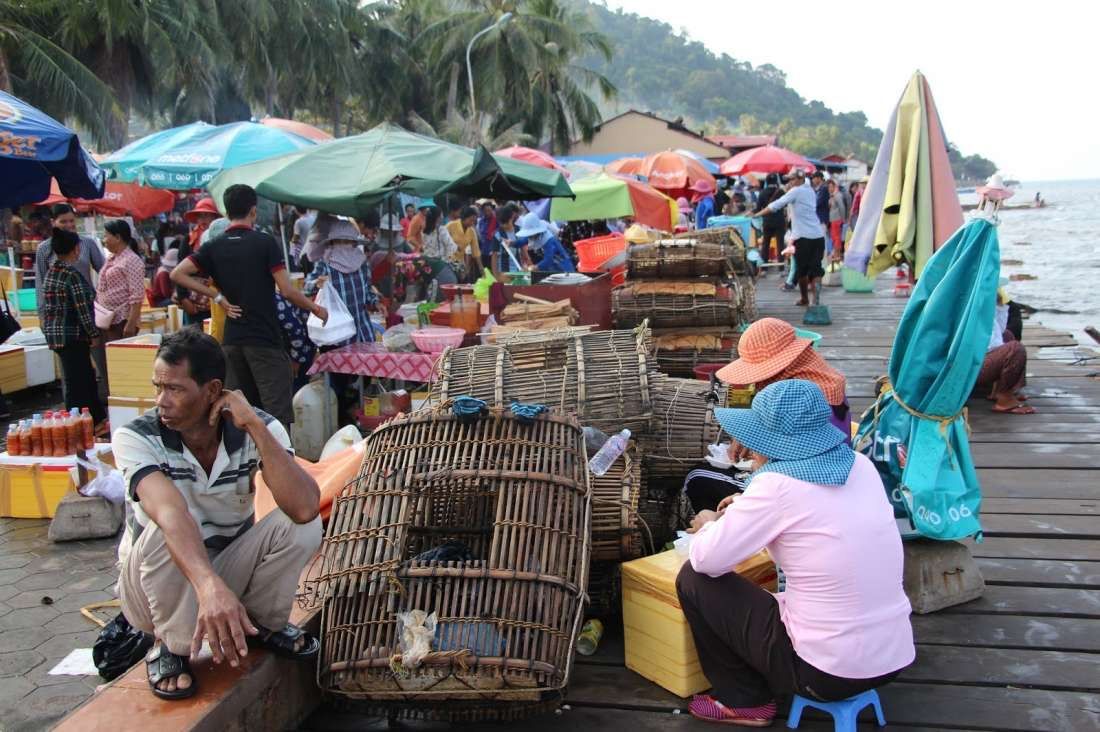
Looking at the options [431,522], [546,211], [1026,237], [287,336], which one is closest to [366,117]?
[546,211]

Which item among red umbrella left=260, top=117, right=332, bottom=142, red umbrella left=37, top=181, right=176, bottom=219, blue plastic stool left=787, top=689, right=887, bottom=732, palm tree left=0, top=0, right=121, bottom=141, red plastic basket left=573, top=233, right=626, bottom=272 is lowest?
blue plastic stool left=787, top=689, right=887, bottom=732

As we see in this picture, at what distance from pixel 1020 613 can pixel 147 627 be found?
3.45 metres

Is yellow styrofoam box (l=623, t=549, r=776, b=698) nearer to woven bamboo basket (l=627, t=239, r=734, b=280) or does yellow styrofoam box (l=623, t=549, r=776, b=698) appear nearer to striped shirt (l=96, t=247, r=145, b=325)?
woven bamboo basket (l=627, t=239, r=734, b=280)

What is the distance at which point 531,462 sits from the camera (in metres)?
3.27

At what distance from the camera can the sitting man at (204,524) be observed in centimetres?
271

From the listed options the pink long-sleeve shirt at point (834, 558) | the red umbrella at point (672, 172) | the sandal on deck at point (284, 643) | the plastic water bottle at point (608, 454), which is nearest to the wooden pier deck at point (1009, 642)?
the sandal on deck at point (284, 643)

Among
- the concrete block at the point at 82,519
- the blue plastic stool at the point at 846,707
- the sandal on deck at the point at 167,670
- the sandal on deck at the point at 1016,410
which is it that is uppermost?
the sandal on deck at the point at 167,670

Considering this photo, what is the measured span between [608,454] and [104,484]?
129 inches

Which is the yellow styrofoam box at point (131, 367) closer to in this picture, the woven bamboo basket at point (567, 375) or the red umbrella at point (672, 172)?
the woven bamboo basket at point (567, 375)

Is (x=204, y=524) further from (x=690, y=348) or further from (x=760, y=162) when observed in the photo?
(x=760, y=162)

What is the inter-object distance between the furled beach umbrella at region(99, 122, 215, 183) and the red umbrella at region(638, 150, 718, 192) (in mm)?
9350

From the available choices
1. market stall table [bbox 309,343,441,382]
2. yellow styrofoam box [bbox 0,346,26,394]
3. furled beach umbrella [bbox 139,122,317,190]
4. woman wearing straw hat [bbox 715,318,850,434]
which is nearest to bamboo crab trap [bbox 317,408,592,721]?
woman wearing straw hat [bbox 715,318,850,434]

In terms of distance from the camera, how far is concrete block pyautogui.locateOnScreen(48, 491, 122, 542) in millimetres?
5156

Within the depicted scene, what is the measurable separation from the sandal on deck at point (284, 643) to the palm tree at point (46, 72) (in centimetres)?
2382
